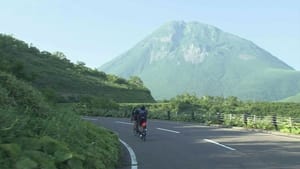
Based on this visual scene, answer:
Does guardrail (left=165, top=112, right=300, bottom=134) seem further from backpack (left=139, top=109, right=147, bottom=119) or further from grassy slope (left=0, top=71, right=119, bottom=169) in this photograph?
grassy slope (left=0, top=71, right=119, bottom=169)

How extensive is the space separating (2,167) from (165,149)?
11225mm

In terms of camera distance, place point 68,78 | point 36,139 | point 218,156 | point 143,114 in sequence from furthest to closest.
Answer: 1. point 68,78
2. point 143,114
3. point 218,156
4. point 36,139

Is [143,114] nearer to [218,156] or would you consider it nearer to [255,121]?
[218,156]

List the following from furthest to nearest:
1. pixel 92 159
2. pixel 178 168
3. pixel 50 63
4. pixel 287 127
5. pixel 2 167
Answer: pixel 50 63 < pixel 287 127 < pixel 178 168 < pixel 92 159 < pixel 2 167

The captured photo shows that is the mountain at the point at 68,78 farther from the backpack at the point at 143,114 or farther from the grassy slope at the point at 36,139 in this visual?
the grassy slope at the point at 36,139

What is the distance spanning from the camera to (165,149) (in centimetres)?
1766

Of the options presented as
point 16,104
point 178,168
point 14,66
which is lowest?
point 178,168

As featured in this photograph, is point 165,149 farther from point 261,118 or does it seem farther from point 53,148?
point 261,118

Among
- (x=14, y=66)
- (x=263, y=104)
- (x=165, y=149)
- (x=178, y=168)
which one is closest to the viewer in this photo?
(x=178, y=168)

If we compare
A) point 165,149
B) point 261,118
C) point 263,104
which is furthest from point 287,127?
point 263,104

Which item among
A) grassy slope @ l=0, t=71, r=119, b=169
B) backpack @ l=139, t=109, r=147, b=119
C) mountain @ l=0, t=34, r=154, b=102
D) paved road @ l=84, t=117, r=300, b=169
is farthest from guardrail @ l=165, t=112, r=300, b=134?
mountain @ l=0, t=34, r=154, b=102

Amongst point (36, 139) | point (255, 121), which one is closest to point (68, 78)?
point (255, 121)

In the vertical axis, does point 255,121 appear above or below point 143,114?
above

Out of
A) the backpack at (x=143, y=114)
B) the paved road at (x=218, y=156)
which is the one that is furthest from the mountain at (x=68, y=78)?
the paved road at (x=218, y=156)
